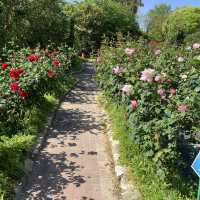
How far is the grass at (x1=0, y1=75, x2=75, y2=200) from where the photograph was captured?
6305mm

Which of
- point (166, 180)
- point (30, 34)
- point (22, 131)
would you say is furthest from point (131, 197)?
point (30, 34)

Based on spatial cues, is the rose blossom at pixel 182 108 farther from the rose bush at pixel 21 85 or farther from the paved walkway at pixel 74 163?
the rose bush at pixel 21 85

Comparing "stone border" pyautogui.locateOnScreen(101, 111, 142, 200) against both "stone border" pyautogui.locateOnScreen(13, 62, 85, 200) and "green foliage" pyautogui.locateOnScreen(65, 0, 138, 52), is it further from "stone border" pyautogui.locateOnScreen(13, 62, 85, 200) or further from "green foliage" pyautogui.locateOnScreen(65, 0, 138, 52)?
"green foliage" pyautogui.locateOnScreen(65, 0, 138, 52)

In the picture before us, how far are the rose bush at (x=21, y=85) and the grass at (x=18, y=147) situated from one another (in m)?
0.21

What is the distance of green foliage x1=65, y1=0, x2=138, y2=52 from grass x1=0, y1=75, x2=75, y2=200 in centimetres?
1524

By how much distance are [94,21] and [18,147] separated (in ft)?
70.4

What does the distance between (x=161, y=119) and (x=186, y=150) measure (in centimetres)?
60

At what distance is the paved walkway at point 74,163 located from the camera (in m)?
6.37

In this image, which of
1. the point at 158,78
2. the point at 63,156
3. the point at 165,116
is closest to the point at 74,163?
the point at 63,156

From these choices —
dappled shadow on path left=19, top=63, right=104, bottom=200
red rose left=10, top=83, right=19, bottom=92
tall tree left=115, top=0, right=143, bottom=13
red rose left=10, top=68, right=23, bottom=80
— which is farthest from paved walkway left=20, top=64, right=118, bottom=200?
tall tree left=115, top=0, right=143, bottom=13

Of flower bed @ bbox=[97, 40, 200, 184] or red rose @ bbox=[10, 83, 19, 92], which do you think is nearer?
flower bed @ bbox=[97, 40, 200, 184]

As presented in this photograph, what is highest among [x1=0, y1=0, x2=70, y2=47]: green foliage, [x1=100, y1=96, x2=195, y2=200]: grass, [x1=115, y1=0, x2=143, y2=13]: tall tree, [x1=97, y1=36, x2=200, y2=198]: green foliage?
[x1=115, y1=0, x2=143, y2=13]: tall tree

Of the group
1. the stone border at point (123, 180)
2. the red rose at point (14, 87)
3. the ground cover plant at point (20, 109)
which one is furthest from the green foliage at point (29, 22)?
the stone border at point (123, 180)

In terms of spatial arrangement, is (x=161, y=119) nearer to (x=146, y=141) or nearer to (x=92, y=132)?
(x=146, y=141)
